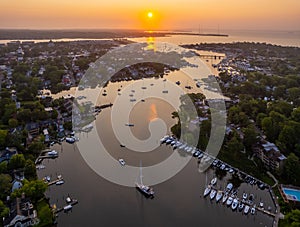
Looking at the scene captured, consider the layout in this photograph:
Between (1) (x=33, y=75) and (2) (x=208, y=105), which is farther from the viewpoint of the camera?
(1) (x=33, y=75)

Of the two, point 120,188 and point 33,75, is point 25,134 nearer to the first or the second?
point 120,188

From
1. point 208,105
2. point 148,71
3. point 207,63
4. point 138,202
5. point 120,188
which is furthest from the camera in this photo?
point 207,63

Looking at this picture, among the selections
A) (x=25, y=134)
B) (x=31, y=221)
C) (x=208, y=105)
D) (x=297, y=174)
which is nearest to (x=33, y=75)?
(x=25, y=134)

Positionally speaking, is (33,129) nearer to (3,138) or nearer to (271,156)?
(3,138)

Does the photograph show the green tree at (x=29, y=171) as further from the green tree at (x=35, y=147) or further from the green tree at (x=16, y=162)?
the green tree at (x=35, y=147)

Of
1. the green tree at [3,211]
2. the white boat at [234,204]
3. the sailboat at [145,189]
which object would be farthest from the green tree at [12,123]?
the white boat at [234,204]

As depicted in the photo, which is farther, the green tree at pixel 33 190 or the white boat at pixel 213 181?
the white boat at pixel 213 181

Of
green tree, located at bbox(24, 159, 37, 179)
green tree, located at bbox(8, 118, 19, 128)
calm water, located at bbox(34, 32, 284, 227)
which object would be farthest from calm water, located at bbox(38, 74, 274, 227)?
green tree, located at bbox(8, 118, 19, 128)
